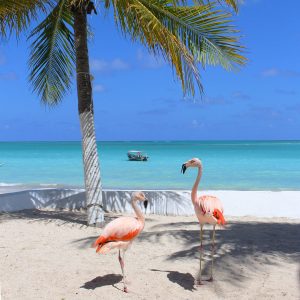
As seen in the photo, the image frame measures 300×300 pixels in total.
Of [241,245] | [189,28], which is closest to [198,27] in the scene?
[189,28]

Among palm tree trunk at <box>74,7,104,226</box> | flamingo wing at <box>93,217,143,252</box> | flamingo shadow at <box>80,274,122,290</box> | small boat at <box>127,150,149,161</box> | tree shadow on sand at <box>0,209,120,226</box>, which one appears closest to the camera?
flamingo wing at <box>93,217,143,252</box>

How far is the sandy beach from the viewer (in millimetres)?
→ 4895

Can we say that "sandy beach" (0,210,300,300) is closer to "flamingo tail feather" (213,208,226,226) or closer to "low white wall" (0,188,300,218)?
"flamingo tail feather" (213,208,226,226)

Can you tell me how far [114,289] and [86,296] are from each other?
0.32 meters

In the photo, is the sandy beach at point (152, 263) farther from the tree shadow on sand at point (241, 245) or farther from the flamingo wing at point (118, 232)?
the flamingo wing at point (118, 232)

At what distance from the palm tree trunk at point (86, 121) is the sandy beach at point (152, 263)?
1.40 ft

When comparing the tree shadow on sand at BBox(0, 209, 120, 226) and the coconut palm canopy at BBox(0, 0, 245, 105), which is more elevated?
the coconut palm canopy at BBox(0, 0, 245, 105)

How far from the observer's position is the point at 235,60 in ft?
24.6

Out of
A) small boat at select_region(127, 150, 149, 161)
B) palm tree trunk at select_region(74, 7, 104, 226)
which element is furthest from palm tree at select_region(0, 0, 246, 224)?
small boat at select_region(127, 150, 149, 161)

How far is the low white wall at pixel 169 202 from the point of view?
31.7 feet

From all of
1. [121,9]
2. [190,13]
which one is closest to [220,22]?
[190,13]

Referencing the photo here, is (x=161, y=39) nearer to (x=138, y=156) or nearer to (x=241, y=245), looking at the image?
(x=241, y=245)

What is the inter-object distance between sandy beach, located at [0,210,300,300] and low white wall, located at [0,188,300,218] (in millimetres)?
1378

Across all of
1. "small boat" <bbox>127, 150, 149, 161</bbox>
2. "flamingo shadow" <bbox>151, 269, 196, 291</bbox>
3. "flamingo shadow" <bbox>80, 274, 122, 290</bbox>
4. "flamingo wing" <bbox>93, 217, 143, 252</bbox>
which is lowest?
"small boat" <bbox>127, 150, 149, 161</bbox>
